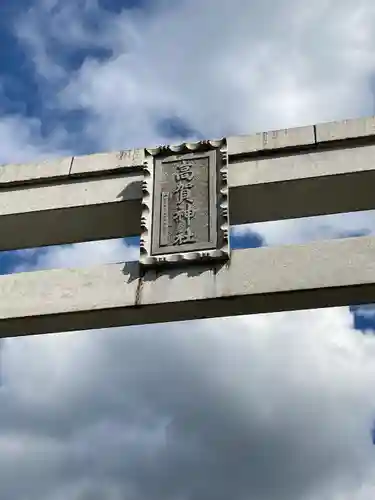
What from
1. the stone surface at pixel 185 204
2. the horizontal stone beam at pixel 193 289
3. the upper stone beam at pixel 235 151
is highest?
the upper stone beam at pixel 235 151

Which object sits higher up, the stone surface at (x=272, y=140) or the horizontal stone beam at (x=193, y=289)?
the stone surface at (x=272, y=140)

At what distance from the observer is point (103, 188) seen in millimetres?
5816

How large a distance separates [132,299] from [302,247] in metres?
1.20

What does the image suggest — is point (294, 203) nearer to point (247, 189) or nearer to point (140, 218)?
point (247, 189)

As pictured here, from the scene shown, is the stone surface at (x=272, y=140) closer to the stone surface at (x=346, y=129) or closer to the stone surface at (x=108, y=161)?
the stone surface at (x=346, y=129)

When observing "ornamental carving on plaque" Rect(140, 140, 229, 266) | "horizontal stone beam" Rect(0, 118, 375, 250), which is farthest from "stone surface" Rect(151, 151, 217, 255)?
"horizontal stone beam" Rect(0, 118, 375, 250)

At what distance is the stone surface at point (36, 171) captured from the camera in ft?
19.6

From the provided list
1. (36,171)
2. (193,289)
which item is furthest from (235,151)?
(36,171)

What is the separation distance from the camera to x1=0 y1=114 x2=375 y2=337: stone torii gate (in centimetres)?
507

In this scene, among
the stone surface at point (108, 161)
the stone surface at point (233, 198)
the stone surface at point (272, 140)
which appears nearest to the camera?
the stone surface at point (233, 198)

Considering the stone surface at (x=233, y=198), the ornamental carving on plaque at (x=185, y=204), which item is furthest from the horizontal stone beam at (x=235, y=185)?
the ornamental carving on plaque at (x=185, y=204)

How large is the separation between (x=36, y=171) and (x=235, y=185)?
5.30ft

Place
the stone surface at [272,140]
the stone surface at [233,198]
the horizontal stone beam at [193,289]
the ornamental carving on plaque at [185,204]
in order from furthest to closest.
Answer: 1. the stone surface at [272,140]
2. the stone surface at [233,198]
3. the ornamental carving on plaque at [185,204]
4. the horizontal stone beam at [193,289]

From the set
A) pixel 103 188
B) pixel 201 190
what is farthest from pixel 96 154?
pixel 201 190
